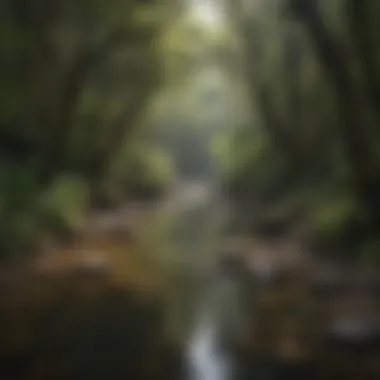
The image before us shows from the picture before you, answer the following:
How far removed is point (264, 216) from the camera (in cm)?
200

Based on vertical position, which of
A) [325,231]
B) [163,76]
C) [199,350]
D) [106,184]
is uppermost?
[163,76]

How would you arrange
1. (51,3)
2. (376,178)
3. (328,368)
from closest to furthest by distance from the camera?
(328,368) → (376,178) → (51,3)

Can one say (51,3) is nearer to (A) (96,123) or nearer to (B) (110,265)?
(A) (96,123)

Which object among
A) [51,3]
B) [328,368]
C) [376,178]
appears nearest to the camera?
[328,368]

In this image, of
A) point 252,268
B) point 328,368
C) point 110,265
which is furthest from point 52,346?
point 328,368

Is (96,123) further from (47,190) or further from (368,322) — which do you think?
(368,322)

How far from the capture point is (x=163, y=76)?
6.80 ft

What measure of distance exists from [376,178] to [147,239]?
67 cm

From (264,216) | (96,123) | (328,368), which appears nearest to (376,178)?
(264,216)

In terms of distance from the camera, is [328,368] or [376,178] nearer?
[328,368]

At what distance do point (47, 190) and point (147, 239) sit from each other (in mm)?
334

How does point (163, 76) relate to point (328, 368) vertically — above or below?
above

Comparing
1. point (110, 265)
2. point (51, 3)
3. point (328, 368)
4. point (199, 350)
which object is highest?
point (51, 3)

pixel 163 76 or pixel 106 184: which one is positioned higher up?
pixel 163 76
